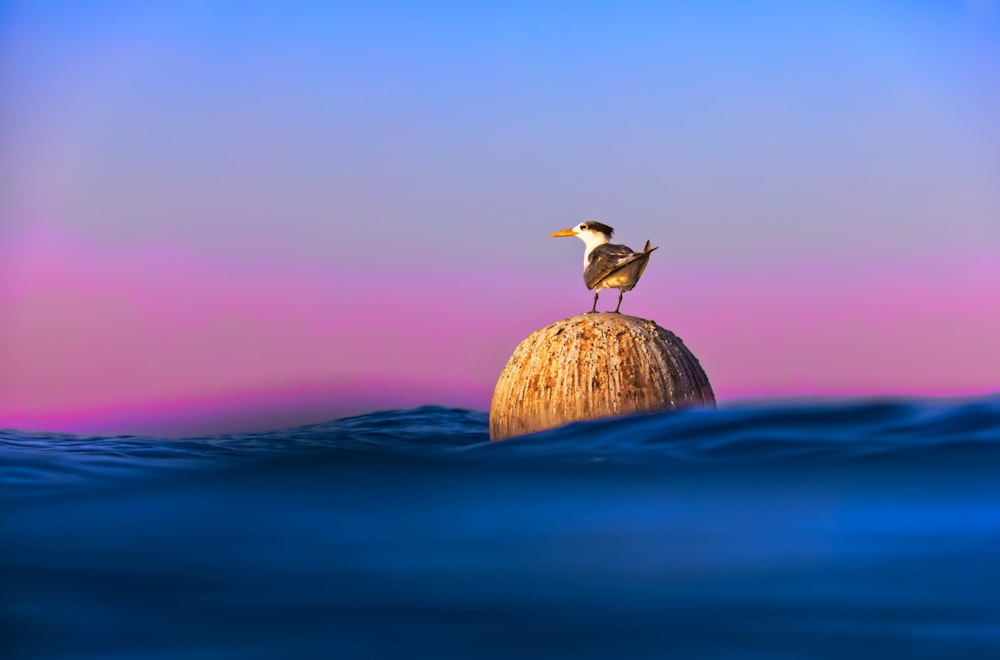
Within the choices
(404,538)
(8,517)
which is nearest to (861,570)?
(404,538)

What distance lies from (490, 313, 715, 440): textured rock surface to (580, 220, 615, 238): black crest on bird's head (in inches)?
59.7

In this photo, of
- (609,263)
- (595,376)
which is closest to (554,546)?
(595,376)

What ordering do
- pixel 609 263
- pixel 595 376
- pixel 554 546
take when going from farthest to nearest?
pixel 609 263, pixel 595 376, pixel 554 546

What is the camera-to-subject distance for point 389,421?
1944 centimetres

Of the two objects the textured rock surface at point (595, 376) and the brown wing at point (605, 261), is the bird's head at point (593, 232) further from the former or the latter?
the textured rock surface at point (595, 376)

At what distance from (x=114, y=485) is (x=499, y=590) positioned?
5596 mm

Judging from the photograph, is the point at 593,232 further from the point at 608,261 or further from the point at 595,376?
the point at 595,376

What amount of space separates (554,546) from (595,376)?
3.62m

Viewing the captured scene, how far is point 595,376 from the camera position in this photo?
10289 millimetres

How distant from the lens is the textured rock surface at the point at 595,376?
1024 centimetres

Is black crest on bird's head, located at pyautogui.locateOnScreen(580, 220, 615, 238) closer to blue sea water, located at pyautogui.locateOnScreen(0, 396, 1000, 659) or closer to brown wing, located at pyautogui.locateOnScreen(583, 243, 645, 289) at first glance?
brown wing, located at pyautogui.locateOnScreen(583, 243, 645, 289)

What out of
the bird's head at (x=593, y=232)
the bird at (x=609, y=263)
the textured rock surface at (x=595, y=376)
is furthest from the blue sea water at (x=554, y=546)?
the bird's head at (x=593, y=232)

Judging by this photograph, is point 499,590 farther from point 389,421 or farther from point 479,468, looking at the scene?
point 389,421

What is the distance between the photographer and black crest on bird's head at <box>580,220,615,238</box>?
12.0 meters
